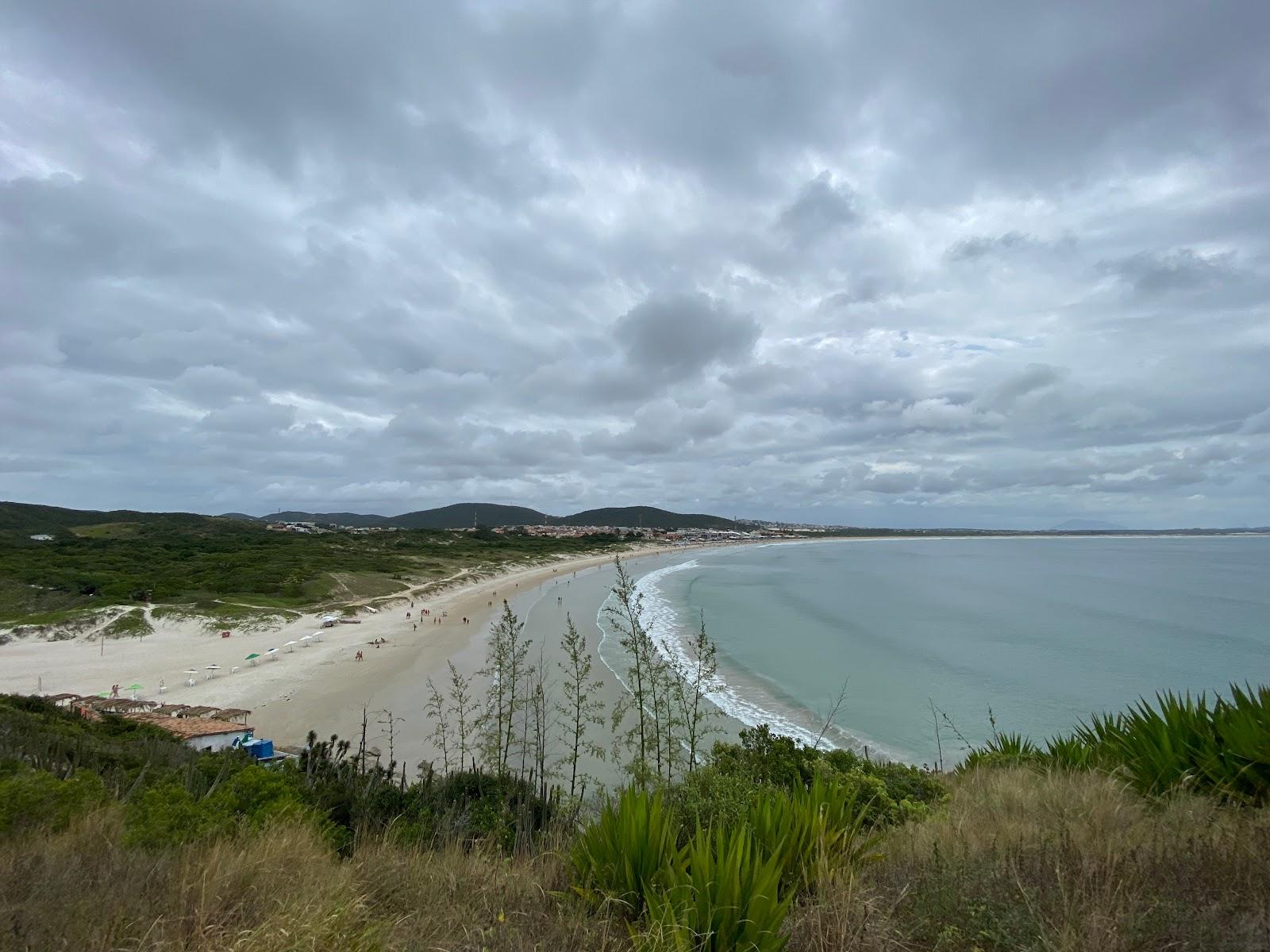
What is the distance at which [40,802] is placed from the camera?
14.1 ft

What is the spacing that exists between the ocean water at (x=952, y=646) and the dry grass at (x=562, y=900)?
432 cm

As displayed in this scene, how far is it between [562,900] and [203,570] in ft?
181

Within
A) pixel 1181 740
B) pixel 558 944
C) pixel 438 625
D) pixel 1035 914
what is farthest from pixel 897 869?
pixel 438 625

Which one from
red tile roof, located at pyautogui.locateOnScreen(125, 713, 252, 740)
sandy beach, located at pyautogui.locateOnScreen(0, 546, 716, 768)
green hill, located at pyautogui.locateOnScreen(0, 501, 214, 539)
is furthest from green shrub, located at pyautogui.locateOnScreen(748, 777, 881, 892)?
green hill, located at pyautogui.locateOnScreen(0, 501, 214, 539)

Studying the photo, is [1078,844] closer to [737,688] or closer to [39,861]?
[39,861]

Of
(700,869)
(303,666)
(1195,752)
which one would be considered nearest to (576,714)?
(1195,752)

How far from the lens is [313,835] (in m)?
4.48

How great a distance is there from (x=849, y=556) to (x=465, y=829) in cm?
11122

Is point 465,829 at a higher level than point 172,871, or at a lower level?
lower

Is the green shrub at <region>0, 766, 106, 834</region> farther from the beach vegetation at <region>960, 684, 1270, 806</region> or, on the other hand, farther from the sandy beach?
the sandy beach

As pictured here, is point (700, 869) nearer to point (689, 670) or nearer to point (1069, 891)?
point (1069, 891)

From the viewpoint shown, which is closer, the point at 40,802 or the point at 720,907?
the point at 720,907

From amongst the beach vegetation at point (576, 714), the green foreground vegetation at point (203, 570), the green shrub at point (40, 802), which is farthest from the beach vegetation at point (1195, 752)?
the green foreground vegetation at point (203, 570)

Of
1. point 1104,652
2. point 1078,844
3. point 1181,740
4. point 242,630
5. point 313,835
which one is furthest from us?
point 242,630
